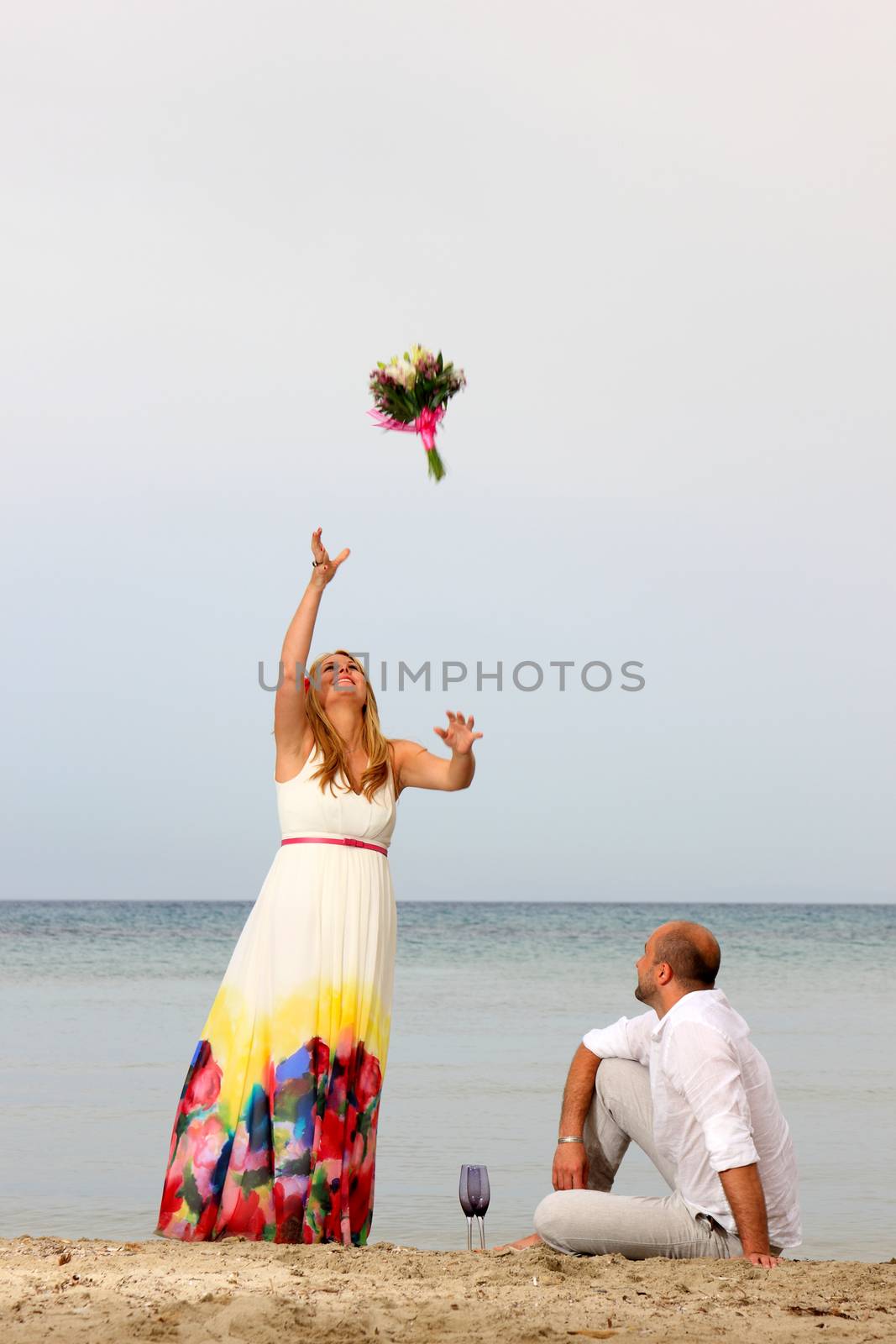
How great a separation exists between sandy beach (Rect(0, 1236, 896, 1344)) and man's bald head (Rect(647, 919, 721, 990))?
2.34 ft

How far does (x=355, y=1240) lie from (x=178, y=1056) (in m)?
5.15

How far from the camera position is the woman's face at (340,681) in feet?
15.4

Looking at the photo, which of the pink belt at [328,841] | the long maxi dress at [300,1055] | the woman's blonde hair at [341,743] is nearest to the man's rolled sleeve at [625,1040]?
the long maxi dress at [300,1055]

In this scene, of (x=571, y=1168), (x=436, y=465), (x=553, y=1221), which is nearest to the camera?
(x=553, y=1221)

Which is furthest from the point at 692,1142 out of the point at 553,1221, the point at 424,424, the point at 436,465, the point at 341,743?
the point at 424,424

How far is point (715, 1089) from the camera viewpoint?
358cm

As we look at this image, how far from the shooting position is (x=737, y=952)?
22.1 m

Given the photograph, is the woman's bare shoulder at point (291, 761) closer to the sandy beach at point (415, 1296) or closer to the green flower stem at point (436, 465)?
the green flower stem at point (436, 465)

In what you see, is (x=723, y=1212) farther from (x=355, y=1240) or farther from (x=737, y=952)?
(x=737, y=952)

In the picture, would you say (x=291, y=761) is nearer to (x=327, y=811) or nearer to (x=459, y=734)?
(x=327, y=811)

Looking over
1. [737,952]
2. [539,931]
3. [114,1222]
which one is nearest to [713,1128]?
[114,1222]

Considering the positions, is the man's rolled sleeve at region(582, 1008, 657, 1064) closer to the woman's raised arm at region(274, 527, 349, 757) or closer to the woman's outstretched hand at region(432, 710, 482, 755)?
the woman's outstretched hand at region(432, 710, 482, 755)

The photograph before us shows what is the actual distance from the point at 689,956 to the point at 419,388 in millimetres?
2291

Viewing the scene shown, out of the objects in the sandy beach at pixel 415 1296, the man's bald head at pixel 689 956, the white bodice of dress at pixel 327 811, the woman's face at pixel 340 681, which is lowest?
the sandy beach at pixel 415 1296
